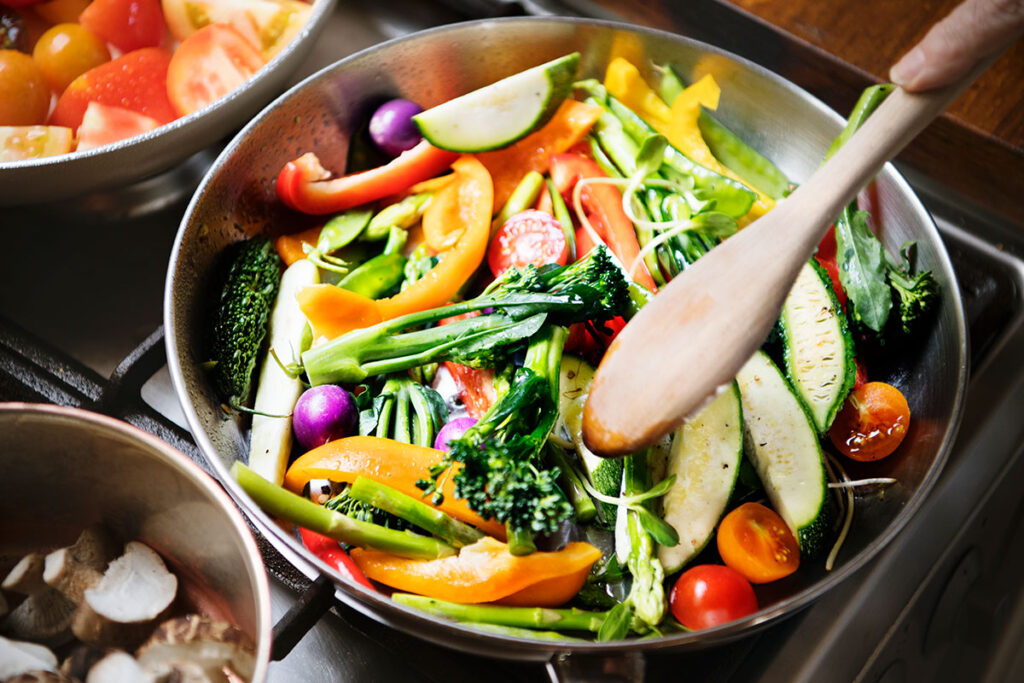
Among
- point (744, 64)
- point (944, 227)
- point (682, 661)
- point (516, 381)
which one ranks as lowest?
point (682, 661)

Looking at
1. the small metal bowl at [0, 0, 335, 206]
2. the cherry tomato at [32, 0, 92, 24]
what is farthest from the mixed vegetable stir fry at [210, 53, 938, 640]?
the cherry tomato at [32, 0, 92, 24]

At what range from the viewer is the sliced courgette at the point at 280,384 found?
0.98 metres

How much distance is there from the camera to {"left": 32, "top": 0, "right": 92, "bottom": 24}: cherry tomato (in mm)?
1282

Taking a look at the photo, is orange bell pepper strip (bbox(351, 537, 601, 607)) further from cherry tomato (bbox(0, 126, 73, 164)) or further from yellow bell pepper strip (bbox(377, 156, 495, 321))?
cherry tomato (bbox(0, 126, 73, 164))

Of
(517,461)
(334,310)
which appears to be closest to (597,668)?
(517,461)

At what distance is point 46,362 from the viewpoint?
40.8 inches

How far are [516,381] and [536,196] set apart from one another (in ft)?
1.28

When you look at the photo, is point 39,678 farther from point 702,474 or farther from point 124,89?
point 124,89

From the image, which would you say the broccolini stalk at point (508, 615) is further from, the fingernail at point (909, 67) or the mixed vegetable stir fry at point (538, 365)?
the fingernail at point (909, 67)

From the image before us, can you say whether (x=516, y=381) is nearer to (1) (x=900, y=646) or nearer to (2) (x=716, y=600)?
(2) (x=716, y=600)

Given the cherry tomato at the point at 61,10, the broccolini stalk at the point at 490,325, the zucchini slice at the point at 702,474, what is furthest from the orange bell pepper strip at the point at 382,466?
the cherry tomato at the point at 61,10

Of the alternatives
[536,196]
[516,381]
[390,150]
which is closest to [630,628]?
[516,381]

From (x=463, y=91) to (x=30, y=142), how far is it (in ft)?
2.22

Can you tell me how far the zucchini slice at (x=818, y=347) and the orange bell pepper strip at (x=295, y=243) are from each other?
2.36 ft
